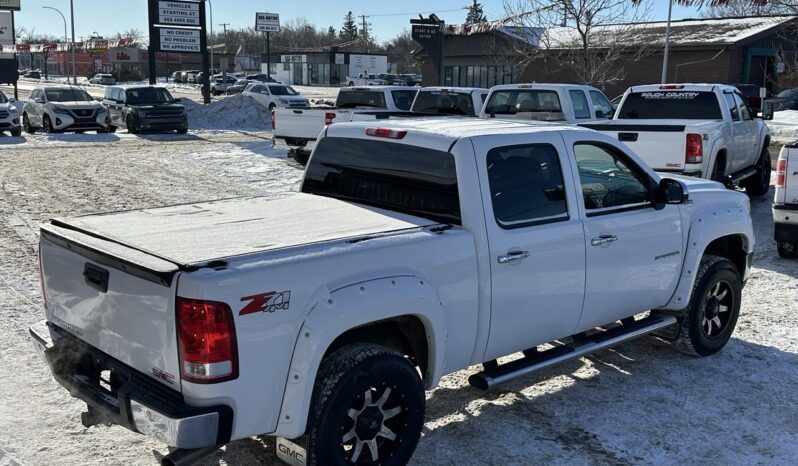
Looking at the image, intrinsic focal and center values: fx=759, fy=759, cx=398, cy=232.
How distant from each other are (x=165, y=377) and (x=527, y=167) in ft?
8.27

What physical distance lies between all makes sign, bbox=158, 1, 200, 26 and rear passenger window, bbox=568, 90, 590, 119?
23160 millimetres

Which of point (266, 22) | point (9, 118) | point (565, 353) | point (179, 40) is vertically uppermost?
point (266, 22)

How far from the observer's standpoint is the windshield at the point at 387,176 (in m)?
4.46

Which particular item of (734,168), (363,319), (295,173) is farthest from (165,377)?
(295,173)

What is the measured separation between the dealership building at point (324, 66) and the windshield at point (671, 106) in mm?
80810

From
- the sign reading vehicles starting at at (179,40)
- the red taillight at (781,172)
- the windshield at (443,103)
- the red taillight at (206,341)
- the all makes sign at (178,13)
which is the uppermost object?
the all makes sign at (178,13)

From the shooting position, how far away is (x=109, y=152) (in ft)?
63.7

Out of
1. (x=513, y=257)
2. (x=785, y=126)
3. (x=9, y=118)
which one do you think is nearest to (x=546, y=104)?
(x=513, y=257)

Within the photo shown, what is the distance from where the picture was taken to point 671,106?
12805 mm

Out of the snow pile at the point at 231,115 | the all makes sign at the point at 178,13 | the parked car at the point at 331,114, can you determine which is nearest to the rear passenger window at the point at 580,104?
the parked car at the point at 331,114

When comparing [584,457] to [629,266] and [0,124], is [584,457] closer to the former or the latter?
[629,266]

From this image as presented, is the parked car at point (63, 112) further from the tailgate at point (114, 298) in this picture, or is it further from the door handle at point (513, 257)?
the door handle at point (513, 257)

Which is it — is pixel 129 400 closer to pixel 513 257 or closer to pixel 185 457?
pixel 185 457

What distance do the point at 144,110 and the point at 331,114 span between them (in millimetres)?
11413
